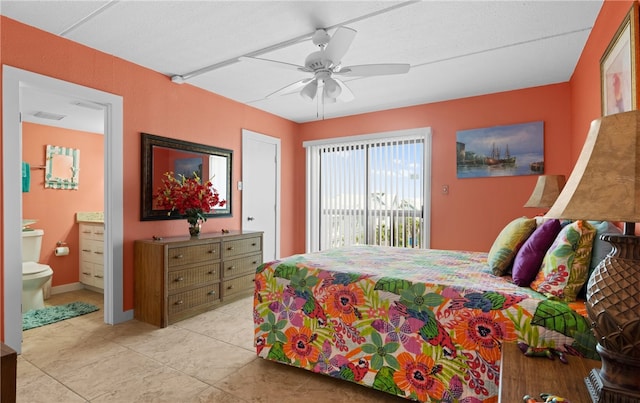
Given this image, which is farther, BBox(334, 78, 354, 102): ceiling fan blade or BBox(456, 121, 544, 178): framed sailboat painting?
BBox(456, 121, 544, 178): framed sailboat painting

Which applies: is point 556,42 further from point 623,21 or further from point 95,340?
point 95,340

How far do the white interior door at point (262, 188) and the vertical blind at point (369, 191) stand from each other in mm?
591

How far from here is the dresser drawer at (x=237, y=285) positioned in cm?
382

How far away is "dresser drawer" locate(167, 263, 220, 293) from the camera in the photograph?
323 centimetres

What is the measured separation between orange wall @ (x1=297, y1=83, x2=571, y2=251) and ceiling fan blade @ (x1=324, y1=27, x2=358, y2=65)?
2.58 metres

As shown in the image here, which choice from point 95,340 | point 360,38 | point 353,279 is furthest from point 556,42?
point 95,340

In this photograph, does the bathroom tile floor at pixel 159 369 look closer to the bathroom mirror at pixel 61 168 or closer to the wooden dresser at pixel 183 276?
the wooden dresser at pixel 183 276

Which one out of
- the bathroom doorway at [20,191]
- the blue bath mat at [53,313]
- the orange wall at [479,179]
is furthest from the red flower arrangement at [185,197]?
the orange wall at [479,179]

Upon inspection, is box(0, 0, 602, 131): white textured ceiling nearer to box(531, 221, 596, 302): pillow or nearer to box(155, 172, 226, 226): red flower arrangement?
box(155, 172, 226, 226): red flower arrangement

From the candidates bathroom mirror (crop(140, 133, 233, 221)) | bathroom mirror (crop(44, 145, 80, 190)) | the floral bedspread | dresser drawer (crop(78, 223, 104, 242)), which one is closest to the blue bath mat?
dresser drawer (crop(78, 223, 104, 242))

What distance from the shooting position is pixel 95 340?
9.35 ft

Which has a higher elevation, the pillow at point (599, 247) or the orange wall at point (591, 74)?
the orange wall at point (591, 74)

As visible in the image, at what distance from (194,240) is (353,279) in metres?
1.99

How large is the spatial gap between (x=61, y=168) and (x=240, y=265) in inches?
117
